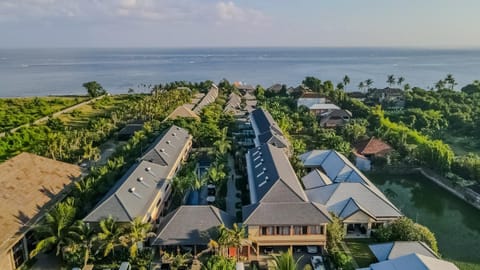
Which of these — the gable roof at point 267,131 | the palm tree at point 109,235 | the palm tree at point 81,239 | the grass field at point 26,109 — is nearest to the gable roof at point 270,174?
the gable roof at point 267,131

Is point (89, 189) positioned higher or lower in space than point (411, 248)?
higher

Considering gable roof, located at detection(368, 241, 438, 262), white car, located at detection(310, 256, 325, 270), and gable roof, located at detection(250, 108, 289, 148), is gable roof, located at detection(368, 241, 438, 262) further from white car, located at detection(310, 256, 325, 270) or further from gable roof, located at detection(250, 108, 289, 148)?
gable roof, located at detection(250, 108, 289, 148)

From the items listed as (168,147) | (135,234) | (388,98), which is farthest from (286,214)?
(388,98)

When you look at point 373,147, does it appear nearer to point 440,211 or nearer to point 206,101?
point 440,211

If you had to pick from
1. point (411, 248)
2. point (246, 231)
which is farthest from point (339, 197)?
point (246, 231)

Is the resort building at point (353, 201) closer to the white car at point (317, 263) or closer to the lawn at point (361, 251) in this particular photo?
the lawn at point (361, 251)

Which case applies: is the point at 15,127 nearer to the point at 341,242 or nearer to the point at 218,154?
the point at 218,154
